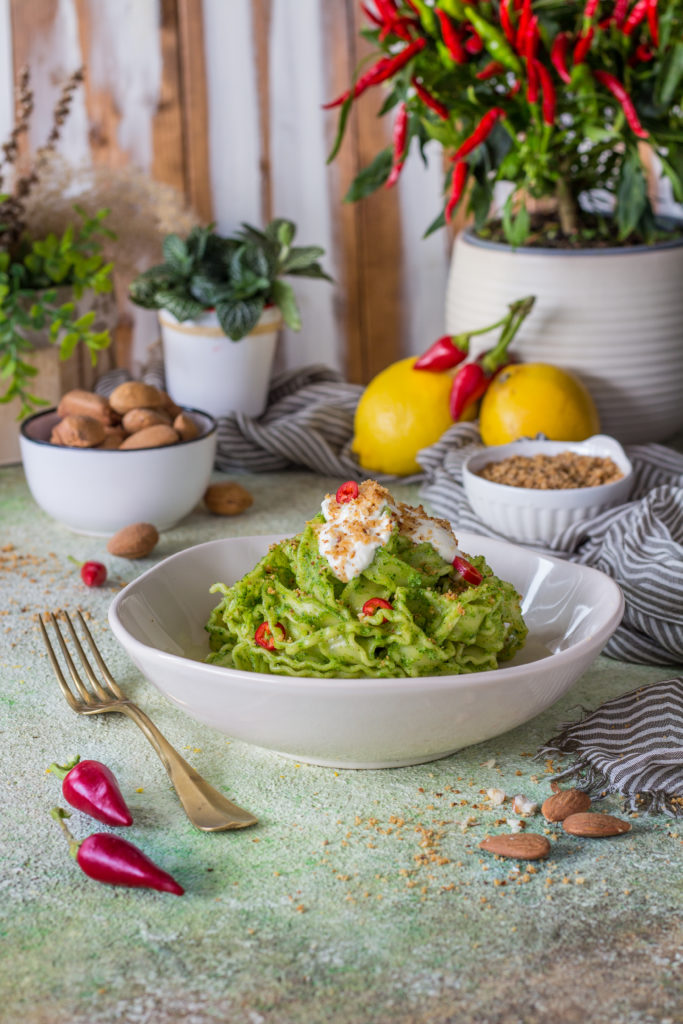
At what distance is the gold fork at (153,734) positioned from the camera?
78 cm

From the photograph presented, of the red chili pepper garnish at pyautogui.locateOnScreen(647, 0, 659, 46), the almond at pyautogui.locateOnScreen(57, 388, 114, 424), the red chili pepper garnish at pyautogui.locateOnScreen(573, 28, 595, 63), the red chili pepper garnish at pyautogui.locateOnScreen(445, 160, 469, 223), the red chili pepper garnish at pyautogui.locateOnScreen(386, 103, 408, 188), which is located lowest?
the almond at pyautogui.locateOnScreen(57, 388, 114, 424)

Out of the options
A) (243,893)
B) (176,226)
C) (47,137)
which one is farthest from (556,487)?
(47,137)

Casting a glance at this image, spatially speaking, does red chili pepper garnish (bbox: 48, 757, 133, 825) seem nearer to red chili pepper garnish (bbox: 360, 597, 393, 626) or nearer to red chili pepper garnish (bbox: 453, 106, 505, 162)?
red chili pepper garnish (bbox: 360, 597, 393, 626)

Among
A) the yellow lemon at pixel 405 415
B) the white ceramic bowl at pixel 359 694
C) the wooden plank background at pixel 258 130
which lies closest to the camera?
the white ceramic bowl at pixel 359 694

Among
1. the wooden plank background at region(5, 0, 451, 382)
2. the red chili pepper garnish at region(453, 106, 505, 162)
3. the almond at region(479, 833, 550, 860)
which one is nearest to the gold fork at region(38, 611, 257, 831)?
the almond at region(479, 833, 550, 860)

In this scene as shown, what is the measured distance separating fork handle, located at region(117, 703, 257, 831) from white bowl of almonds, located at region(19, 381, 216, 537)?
0.52 meters

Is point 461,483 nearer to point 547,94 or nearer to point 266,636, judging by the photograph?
point 547,94

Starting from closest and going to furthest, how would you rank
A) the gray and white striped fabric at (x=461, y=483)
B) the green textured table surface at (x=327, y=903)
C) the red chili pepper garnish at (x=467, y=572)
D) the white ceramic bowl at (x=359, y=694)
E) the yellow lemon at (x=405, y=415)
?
the green textured table surface at (x=327, y=903) → the white ceramic bowl at (x=359, y=694) → the red chili pepper garnish at (x=467, y=572) → the gray and white striped fabric at (x=461, y=483) → the yellow lemon at (x=405, y=415)

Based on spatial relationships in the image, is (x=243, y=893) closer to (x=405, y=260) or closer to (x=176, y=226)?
(x=176, y=226)

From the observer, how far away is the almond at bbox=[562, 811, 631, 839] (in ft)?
2.52

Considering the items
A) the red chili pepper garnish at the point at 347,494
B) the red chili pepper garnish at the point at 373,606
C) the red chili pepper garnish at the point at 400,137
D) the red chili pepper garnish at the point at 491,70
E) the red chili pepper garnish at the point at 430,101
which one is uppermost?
the red chili pepper garnish at the point at 491,70

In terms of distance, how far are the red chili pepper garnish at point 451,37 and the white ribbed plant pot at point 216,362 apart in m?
0.44

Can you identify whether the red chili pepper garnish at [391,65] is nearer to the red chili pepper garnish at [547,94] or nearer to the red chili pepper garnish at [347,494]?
the red chili pepper garnish at [547,94]

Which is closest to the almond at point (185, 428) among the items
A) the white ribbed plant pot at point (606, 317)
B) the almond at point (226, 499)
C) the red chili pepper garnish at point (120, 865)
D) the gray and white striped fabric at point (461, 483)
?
the almond at point (226, 499)
